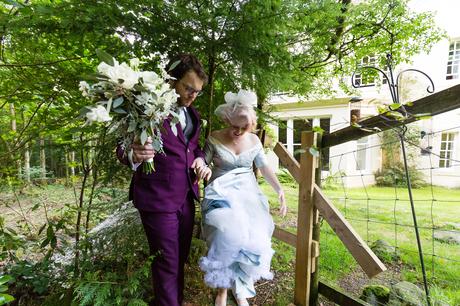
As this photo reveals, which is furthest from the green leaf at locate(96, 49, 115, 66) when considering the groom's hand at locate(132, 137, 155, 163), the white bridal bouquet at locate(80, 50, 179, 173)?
the groom's hand at locate(132, 137, 155, 163)

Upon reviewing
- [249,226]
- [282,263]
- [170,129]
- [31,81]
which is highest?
[31,81]

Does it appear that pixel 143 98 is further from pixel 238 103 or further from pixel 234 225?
pixel 234 225

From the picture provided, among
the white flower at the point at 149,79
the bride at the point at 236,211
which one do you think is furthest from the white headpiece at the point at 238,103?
the white flower at the point at 149,79

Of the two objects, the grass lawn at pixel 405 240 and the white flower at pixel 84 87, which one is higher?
the white flower at pixel 84 87

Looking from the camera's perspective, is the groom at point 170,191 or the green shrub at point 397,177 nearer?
the groom at point 170,191

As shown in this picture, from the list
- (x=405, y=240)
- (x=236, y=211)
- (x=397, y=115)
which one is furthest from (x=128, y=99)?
(x=405, y=240)

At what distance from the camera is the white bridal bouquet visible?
1102 mm

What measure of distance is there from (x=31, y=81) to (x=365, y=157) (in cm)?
1145

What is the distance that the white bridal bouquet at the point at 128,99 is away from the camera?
110 centimetres

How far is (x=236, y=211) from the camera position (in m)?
1.76

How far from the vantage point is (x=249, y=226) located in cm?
179

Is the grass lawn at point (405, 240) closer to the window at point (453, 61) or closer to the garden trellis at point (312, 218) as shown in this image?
the garden trellis at point (312, 218)

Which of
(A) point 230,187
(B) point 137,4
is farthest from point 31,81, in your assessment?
(A) point 230,187

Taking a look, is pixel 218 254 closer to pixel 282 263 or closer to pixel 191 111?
pixel 191 111
